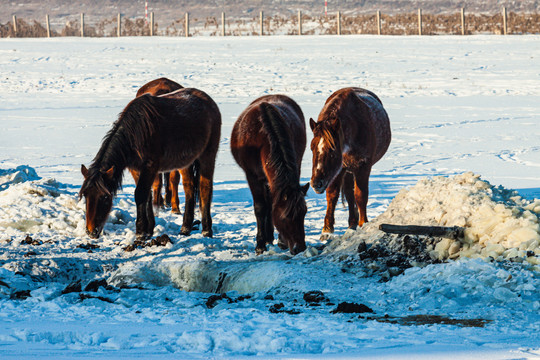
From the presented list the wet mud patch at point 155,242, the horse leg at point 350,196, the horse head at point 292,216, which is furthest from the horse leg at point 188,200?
the horse head at point 292,216

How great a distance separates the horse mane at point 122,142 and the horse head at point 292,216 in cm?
183

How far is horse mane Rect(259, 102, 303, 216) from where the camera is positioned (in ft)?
22.7

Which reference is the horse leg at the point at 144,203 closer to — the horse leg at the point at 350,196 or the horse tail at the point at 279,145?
the horse tail at the point at 279,145

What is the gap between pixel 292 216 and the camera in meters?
6.95

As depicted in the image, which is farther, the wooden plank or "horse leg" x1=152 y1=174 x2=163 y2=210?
"horse leg" x1=152 y1=174 x2=163 y2=210

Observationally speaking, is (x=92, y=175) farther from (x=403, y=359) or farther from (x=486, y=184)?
(x=403, y=359)

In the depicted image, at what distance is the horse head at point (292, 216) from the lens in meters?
6.90

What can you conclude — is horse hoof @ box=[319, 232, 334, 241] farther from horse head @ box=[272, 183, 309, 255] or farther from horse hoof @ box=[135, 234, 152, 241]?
horse hoof @ box=[135, 234, 152, 241]

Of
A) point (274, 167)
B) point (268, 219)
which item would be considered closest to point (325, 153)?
point (274, 167)

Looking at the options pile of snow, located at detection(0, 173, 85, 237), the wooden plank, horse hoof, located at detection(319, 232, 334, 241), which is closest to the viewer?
the wooden plank

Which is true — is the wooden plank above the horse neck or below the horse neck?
below

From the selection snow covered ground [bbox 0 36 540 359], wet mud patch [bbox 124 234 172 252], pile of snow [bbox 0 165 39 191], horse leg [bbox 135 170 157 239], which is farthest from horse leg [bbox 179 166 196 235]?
pile of snow [bbox 0 165 39 191]

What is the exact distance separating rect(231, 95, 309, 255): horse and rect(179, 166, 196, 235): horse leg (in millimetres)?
1409

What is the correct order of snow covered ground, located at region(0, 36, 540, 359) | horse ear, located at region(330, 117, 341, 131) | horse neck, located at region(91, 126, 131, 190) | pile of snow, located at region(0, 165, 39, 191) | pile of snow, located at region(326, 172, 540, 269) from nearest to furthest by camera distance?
snow covered ground, located at region(0, 36, 540, 359), pile of snow, located at region(326, 172, 540, 269), horse neck, located at region(91, 126, 131, 190), horse ear, located at region(330, 117, 341, 131), pile of snow, located at region(0, 165, 39, 191)
